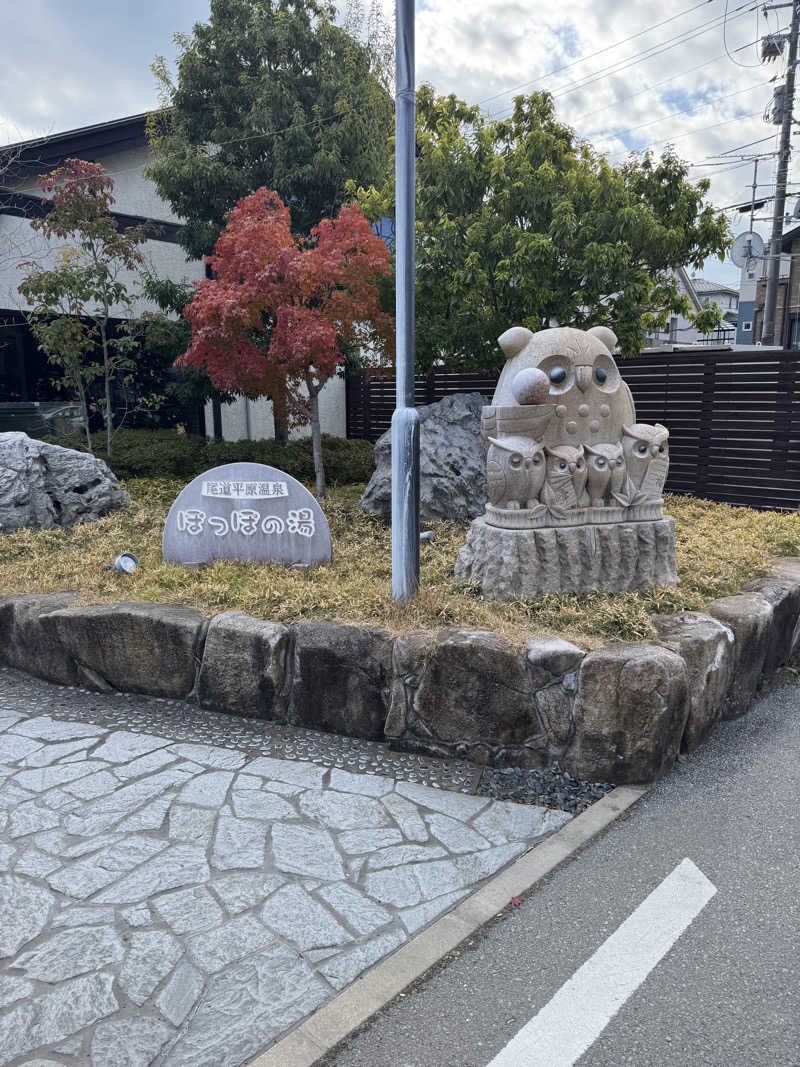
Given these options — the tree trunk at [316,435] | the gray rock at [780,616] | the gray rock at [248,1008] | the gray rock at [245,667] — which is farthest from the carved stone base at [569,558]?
the tree trunk at [316,435]

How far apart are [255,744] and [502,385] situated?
306cm

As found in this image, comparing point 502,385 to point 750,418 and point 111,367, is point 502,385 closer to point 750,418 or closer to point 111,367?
point 750,418

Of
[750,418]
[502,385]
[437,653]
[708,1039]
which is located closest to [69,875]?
[437,653]

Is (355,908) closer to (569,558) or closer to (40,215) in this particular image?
(569,558)

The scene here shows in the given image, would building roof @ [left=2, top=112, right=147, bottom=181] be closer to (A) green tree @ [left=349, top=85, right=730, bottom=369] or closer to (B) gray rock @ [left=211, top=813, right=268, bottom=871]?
(A) green tree @ [left=349, top=85, right=730, bottom=369]

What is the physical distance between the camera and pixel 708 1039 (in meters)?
2.31

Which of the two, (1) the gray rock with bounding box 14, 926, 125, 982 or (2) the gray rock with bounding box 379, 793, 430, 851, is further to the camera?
(2) the gray rock with bounding box 379, 793, 430, 851

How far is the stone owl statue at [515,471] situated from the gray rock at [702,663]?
121cm

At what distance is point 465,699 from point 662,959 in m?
1.67

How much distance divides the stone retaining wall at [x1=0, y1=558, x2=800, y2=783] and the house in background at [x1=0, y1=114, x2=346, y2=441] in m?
8.13

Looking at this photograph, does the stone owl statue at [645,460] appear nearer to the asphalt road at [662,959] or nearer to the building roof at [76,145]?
the asphalt road at [662,959]

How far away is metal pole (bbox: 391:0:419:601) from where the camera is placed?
14.4 feet

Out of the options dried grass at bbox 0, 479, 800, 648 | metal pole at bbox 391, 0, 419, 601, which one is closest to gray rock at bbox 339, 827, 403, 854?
dried grass at bbox 0, 479, 800, 648

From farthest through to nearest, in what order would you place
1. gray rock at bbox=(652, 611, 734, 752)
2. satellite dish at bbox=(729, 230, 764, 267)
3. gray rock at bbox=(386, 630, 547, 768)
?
satellite dish at bbox=(729, 230, 764, 267) < gray rock at bbox=(652, 611, 734, 752) < gray rock at bbox=(386, 630, 547, 768)
